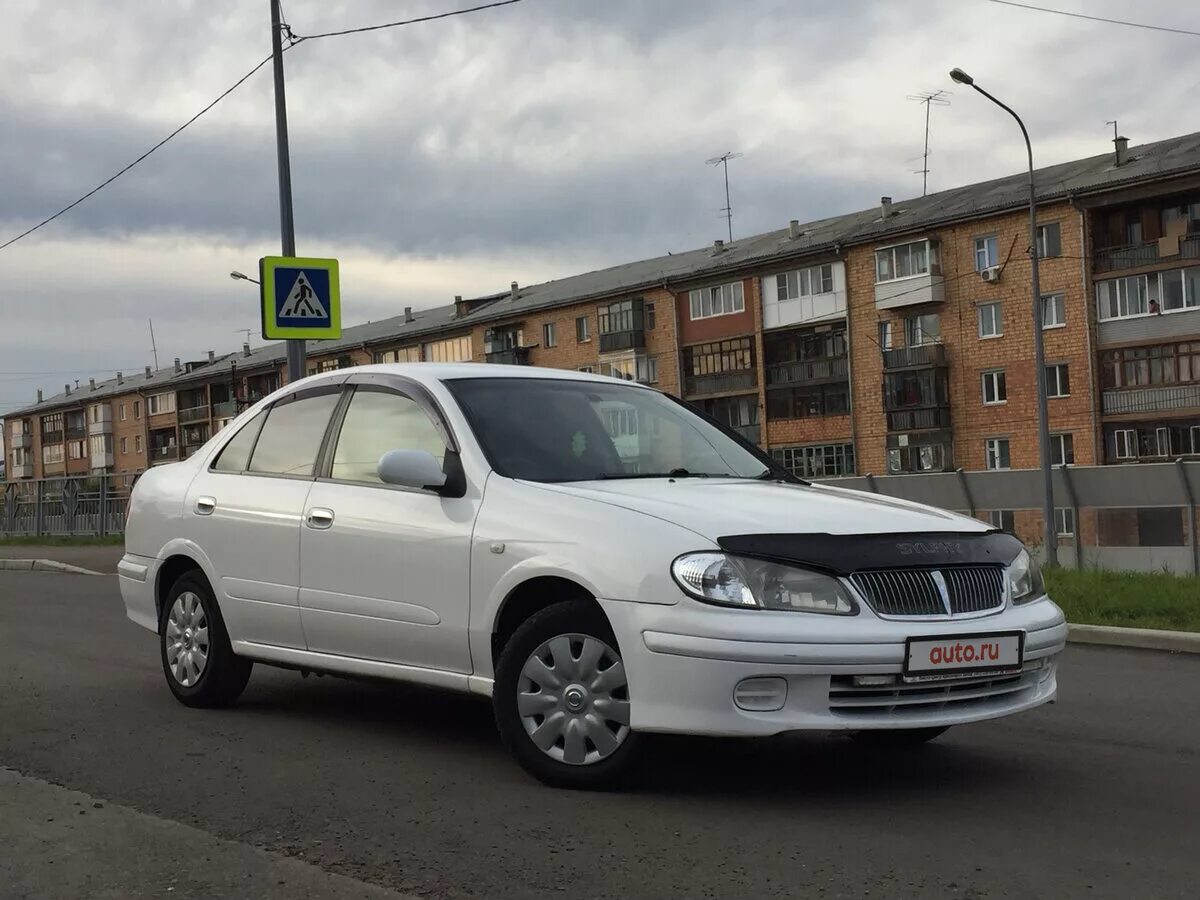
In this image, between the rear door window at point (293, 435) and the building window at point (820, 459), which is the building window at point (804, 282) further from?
the rear door window at point (293, 435)

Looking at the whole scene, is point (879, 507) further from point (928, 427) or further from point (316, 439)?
point (928, 427)

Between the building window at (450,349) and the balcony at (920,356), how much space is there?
1223 inches

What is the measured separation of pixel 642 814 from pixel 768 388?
6391cm

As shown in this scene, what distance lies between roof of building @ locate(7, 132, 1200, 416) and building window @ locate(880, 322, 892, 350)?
3.58 m

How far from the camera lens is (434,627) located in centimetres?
568

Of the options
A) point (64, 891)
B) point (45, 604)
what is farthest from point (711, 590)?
point (45, 604)

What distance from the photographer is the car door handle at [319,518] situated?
20.5ft

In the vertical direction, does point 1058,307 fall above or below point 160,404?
below

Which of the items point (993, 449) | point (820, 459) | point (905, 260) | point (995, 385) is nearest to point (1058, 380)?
point (995, 385)

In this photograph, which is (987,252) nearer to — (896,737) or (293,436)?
(293,436)

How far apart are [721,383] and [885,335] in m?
10.2

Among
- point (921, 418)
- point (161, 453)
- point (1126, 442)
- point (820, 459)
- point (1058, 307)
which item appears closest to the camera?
point (1126, 442)

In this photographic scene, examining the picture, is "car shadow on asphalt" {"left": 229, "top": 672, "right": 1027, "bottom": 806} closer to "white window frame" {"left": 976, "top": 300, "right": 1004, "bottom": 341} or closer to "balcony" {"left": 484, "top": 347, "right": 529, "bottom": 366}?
"white window frame" {"left": 976, "top": 300, "right": 1004, "bottom": 341}

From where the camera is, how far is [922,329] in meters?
61.0
